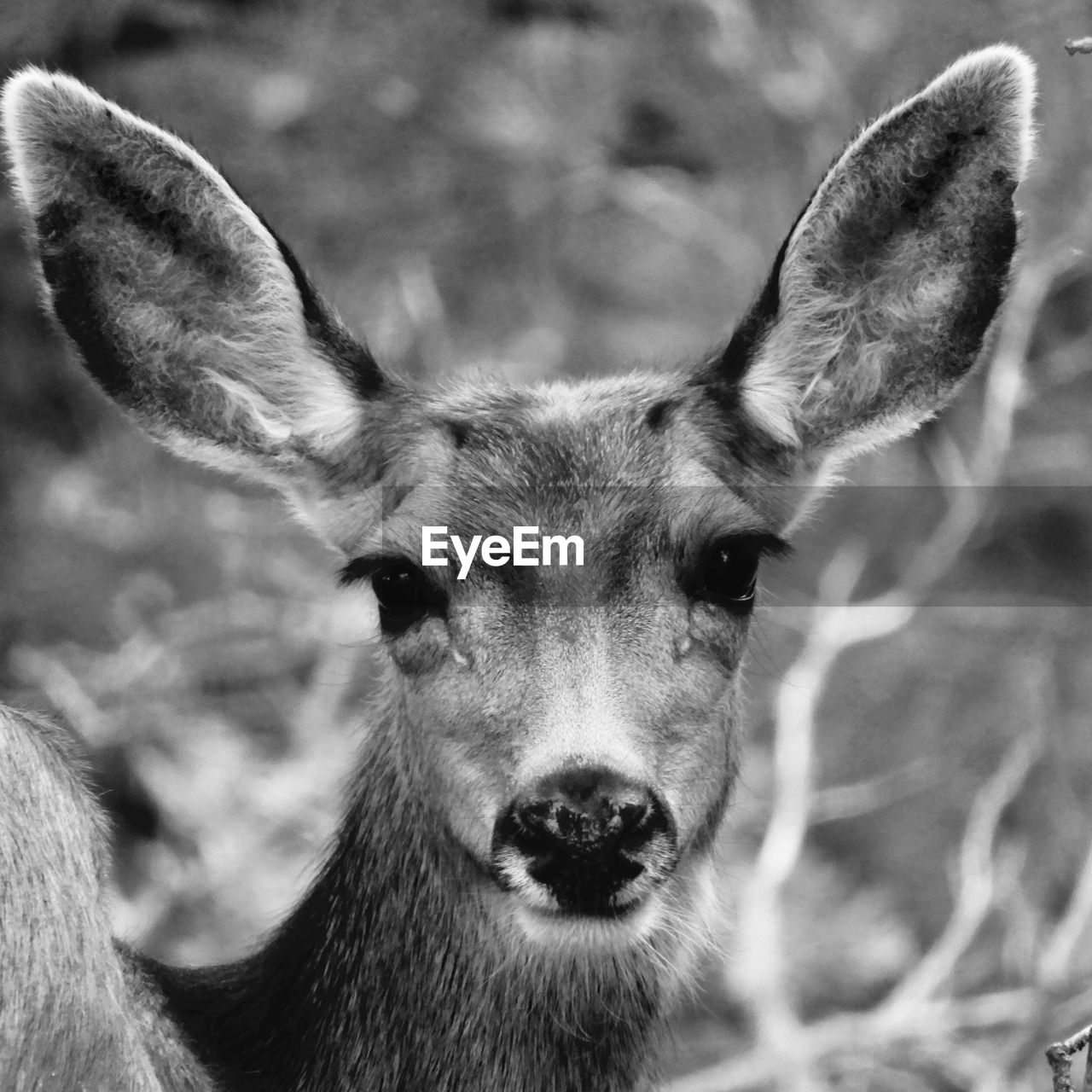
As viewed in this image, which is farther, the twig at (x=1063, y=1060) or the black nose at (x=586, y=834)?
the black nose at (x=586, y=834)

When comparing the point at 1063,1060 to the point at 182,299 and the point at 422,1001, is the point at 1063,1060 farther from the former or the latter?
the point at 182,299

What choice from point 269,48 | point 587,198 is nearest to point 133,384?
point 269,48

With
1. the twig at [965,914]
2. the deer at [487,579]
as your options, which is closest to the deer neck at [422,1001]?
the deer at [487,579]

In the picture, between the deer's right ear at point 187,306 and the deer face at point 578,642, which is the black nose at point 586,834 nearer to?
the deer face at point 578,642

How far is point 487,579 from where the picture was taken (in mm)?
4211

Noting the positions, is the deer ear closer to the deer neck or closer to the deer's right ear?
the deer's right ear

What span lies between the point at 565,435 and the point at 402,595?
562 millimetres

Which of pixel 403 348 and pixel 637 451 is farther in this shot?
pixel 403 348

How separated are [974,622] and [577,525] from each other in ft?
20.0

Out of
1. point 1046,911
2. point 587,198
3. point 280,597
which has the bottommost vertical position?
point 1046,911

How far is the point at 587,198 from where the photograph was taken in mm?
11570

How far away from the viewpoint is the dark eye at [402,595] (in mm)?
4297

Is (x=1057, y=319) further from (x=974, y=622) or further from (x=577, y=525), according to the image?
(x=577, y=525)

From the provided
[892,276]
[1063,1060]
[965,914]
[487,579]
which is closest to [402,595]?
[487,579]
